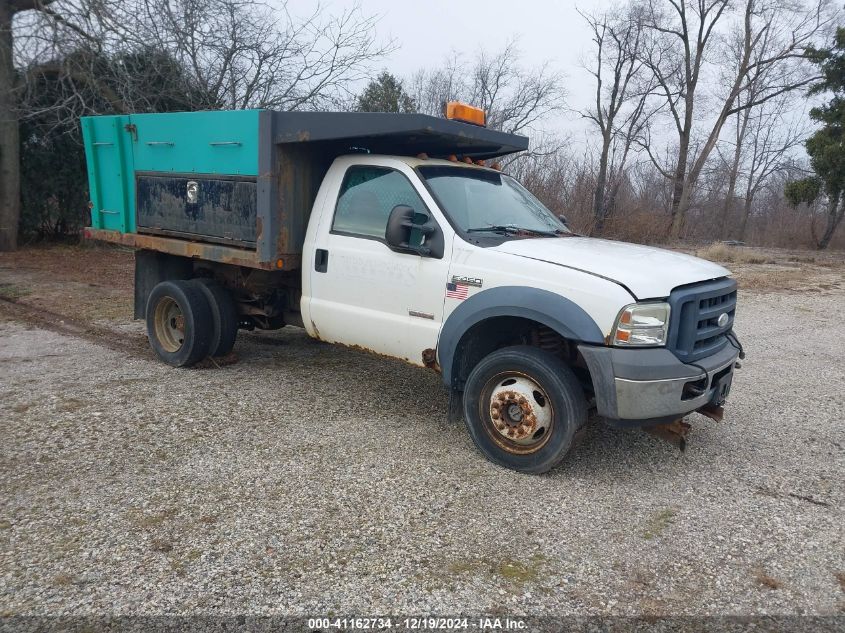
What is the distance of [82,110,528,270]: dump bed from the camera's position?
4895 millimetres

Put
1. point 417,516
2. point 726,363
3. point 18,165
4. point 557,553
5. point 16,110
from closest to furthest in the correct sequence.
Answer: point 557,553 → point 417,516 → point 726,363 → point 16,110 → point 18,165

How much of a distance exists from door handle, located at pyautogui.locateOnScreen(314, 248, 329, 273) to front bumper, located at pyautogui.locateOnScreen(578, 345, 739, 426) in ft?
7.51

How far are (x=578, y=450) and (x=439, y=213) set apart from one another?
196 cm

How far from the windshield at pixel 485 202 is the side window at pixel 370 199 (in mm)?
193

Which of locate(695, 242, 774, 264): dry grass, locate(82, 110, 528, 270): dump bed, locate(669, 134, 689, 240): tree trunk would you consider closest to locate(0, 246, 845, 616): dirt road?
locate(82, 110, 528, 270): dump bed

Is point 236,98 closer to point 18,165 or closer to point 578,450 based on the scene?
point 18,165

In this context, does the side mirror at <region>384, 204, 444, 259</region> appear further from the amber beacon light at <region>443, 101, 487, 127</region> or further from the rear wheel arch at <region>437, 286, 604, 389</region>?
the amber beacon light at <region>443, 101, 487, 127</region>

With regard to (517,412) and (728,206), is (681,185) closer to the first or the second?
(728,206)

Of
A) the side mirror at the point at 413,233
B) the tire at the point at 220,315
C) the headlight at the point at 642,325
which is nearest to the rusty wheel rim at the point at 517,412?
the headlight at the point at 642,325

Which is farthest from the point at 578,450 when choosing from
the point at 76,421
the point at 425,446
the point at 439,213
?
the point at 76,421

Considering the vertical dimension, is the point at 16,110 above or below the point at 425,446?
above

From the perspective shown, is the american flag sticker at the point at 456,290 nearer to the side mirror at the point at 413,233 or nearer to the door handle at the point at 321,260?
the side mirror at the point at 413,233

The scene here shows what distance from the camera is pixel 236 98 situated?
14383 millimetres

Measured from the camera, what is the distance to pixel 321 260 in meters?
5.12
